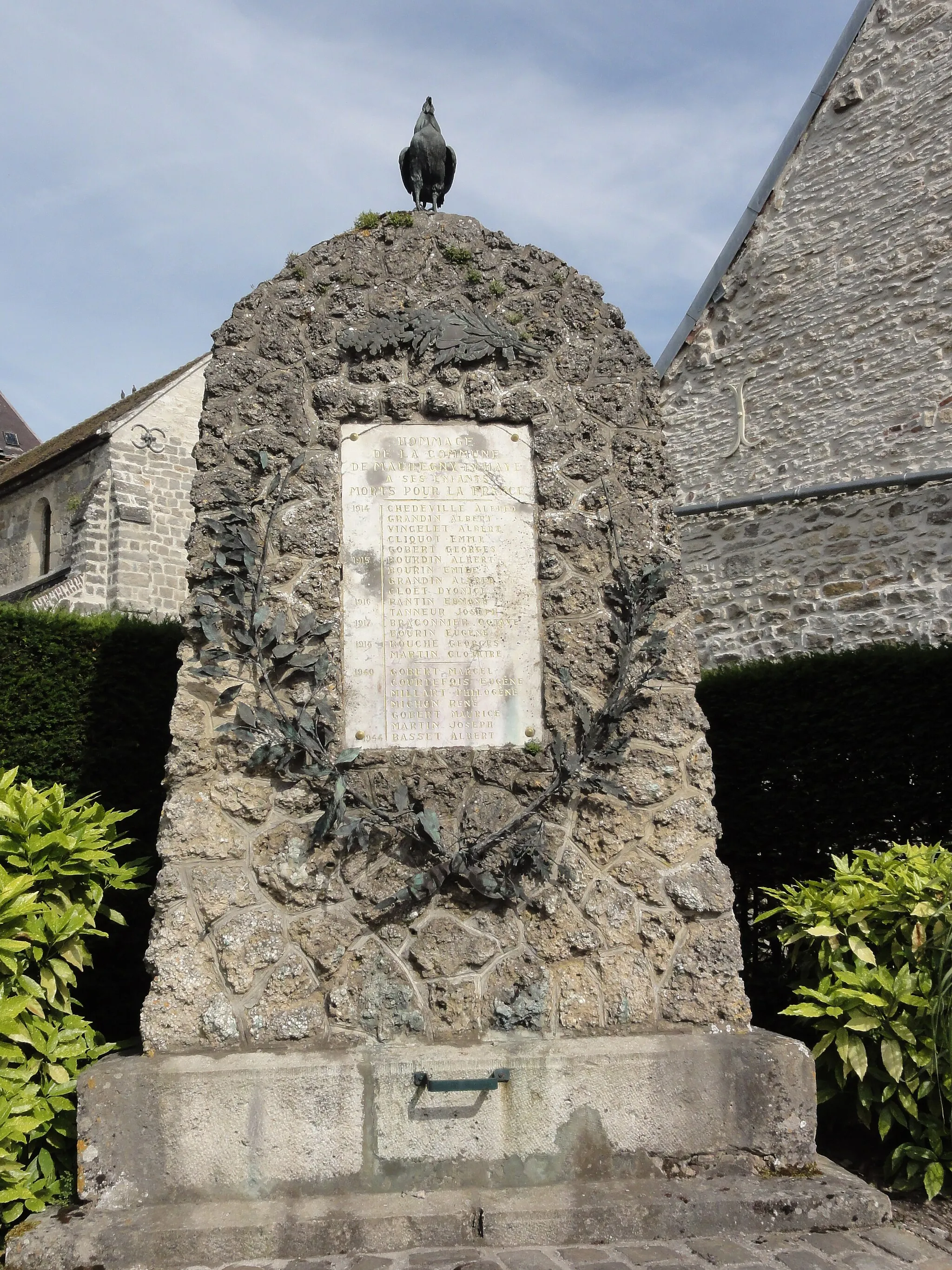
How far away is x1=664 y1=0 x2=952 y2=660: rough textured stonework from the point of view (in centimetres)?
898

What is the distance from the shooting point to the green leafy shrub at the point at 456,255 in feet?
14.5

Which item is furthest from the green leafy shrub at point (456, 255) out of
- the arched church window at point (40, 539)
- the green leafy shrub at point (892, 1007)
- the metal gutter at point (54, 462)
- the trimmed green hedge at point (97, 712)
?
the arched church window at point (40, 539)

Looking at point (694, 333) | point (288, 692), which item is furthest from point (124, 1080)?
point (694, 333)

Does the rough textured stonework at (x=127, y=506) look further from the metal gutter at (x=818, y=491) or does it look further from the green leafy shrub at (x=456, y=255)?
the green leafy shrub at (x=456, y=255)

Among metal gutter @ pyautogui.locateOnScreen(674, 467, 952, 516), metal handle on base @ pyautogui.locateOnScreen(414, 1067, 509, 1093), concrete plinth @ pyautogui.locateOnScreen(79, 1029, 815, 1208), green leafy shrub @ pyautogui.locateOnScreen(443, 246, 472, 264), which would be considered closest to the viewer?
concrete plinth @ pyautogui.locateOnScreen(79, 1029, 815, 1208)

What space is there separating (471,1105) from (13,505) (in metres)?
18.9

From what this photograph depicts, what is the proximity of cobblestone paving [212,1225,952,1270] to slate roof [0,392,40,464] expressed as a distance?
28.4 meters

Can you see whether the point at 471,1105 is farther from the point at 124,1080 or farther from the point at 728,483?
the point at 728,483

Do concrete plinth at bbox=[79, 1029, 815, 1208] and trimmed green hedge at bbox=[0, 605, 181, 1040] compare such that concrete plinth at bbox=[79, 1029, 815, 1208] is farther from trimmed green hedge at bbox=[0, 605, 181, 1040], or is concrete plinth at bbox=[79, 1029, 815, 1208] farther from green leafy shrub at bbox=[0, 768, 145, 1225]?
trimmed green hedge at bbox=[0, 605, 181, 1040]

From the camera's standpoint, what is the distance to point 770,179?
10.7 m

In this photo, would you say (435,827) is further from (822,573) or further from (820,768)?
(822,573)

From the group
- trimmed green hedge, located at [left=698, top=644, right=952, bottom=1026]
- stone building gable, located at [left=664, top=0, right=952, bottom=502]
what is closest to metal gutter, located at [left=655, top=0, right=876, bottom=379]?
stone building gable, located at [left=664, top=0, right=952, bottom=502]

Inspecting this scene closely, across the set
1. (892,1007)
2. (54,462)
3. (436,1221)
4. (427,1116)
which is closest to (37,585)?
(54,462)

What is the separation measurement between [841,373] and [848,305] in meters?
0.66
